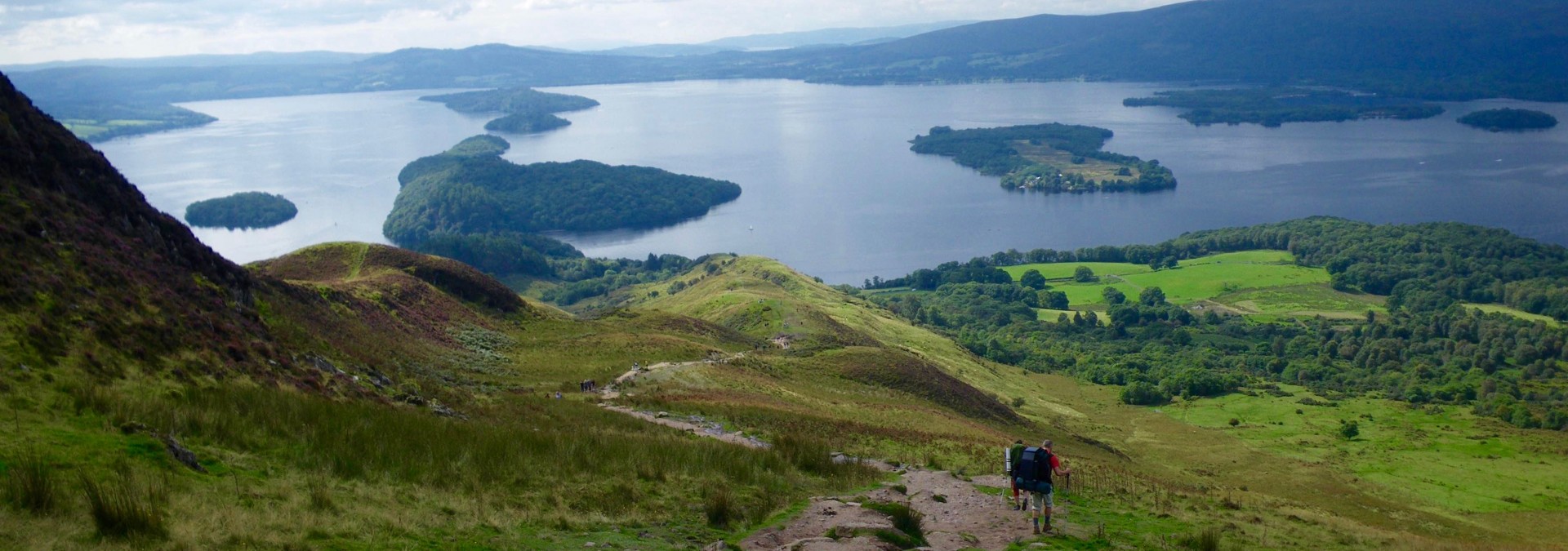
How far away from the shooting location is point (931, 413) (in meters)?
34.1

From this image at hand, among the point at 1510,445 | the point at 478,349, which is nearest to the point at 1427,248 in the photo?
the point at 1510,445

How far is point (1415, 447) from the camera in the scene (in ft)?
163

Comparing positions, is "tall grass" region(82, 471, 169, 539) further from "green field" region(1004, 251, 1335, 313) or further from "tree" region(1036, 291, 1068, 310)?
"green field" region(1004, 251, 1335, 313)

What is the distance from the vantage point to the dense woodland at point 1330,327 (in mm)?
75125

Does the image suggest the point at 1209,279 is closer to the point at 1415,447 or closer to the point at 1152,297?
the point at 1152,297

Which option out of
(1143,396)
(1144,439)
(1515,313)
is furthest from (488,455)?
(1515,313)

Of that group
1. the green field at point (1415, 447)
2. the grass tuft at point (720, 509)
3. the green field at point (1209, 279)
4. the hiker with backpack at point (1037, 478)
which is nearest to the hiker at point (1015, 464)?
the hiker with backpack at point (1037, 478)

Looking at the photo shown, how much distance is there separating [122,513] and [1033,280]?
119041mm

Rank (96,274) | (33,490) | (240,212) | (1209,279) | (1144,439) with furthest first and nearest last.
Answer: (240,212)
(1209,279)
(1144,439)
(96,274)
(33,490)

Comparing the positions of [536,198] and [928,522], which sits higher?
[928,522]

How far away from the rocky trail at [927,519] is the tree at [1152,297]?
317ft

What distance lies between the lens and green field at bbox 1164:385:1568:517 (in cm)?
3819

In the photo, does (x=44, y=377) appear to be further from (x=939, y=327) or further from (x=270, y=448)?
(x=939, y=327)

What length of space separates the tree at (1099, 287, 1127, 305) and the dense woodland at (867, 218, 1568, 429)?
0.27 metres
